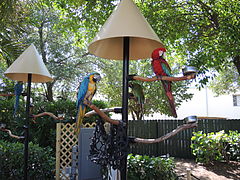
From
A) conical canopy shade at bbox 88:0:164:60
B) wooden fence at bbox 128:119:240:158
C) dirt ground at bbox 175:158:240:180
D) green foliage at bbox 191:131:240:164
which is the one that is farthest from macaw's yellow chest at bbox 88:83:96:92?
wooden fence at bbox 128:119:240:158

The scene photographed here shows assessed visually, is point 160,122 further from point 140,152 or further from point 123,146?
point 123,146

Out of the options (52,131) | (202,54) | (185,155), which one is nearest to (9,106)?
(52,131)

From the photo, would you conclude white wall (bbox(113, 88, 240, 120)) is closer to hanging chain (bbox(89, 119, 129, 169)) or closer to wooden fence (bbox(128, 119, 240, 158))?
wooden fence (bbox(128, 119, 240, 158))

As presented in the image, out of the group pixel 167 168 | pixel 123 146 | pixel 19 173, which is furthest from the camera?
pixel 19 173

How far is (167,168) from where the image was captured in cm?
362

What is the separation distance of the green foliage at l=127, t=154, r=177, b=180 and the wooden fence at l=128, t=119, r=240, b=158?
3.90 m

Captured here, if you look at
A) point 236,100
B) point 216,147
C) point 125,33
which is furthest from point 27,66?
point 236,100

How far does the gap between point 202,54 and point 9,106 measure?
17.1 ft

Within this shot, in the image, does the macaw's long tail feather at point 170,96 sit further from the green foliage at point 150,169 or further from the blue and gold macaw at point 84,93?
the green foliage at point 150,169

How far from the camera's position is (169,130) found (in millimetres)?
7941

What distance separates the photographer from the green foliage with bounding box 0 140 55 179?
4039 millimetres

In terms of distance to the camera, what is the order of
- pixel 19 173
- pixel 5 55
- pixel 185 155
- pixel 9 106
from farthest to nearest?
pixel 185 155, pixel 9 106, pixel 5 55, pixel 19 173

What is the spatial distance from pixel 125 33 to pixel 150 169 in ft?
9.49

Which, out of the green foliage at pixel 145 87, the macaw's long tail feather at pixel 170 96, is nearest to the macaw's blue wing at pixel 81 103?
the macaw's long tail feather at pixel 170 96
